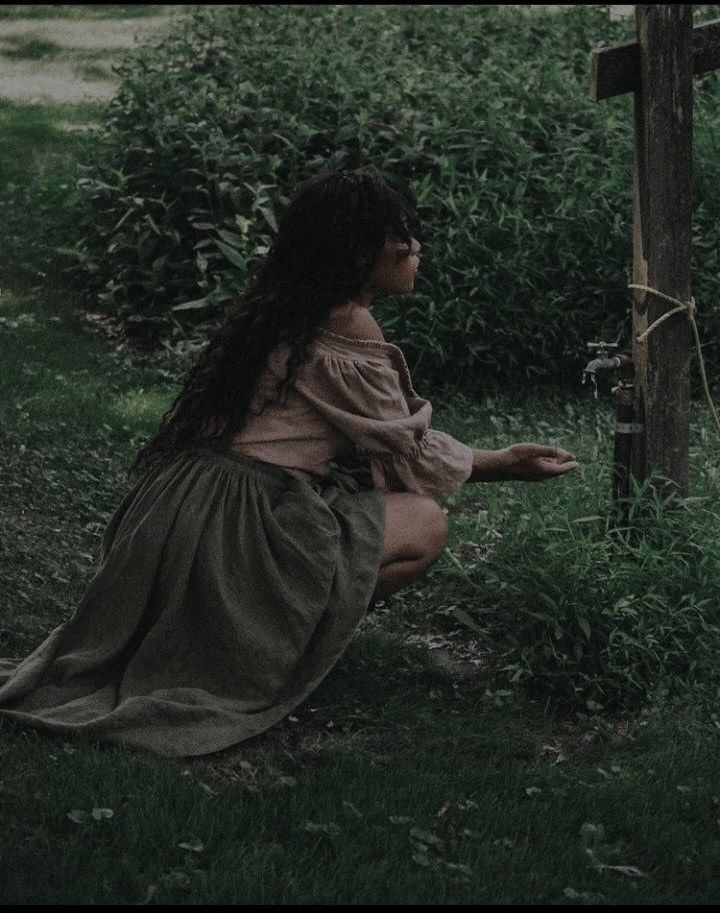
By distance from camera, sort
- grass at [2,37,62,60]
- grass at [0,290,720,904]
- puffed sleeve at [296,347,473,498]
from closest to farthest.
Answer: grass at [0,290,720,904]
puffed sleeve at [296,347,473,498]
grass at [2,37,62,60]

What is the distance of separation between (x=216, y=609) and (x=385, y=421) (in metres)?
0.71

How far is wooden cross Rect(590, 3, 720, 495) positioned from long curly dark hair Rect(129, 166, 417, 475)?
0.82 meters

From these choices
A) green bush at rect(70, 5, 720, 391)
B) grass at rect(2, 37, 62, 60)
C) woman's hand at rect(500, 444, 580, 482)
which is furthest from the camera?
grass at rect(2, 37, 62, 60)

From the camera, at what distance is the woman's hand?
4500 mm

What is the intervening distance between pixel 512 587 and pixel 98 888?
1934 millimetres

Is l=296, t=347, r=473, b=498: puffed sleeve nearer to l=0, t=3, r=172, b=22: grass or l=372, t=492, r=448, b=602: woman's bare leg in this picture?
l=372, t=492, r=448, b=602: woman's bare leg

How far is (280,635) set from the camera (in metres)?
4.11

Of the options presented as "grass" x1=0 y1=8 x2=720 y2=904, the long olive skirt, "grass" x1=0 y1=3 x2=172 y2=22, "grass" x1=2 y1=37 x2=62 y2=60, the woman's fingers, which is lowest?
"grass" x1=0 y1=8 x2=720 y2=904

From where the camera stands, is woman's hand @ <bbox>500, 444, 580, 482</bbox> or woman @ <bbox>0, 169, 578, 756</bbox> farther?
woman's hand @ <bbox>500, 444, 580, 482</bbox>

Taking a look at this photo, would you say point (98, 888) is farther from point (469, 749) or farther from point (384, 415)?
point (384, 415)

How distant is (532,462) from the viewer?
452 cm

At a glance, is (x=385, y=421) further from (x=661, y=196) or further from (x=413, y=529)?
(x=661, y=196)

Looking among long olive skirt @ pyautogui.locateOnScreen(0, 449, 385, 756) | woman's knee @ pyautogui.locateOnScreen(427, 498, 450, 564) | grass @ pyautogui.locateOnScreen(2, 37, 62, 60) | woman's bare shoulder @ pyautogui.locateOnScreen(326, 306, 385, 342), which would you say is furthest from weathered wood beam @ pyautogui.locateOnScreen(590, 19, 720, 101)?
A: grass @ pyautogui.locateOnScreen(2, 37, 62, 60)

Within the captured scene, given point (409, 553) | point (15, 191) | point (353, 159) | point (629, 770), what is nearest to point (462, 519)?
point (409, 553)
